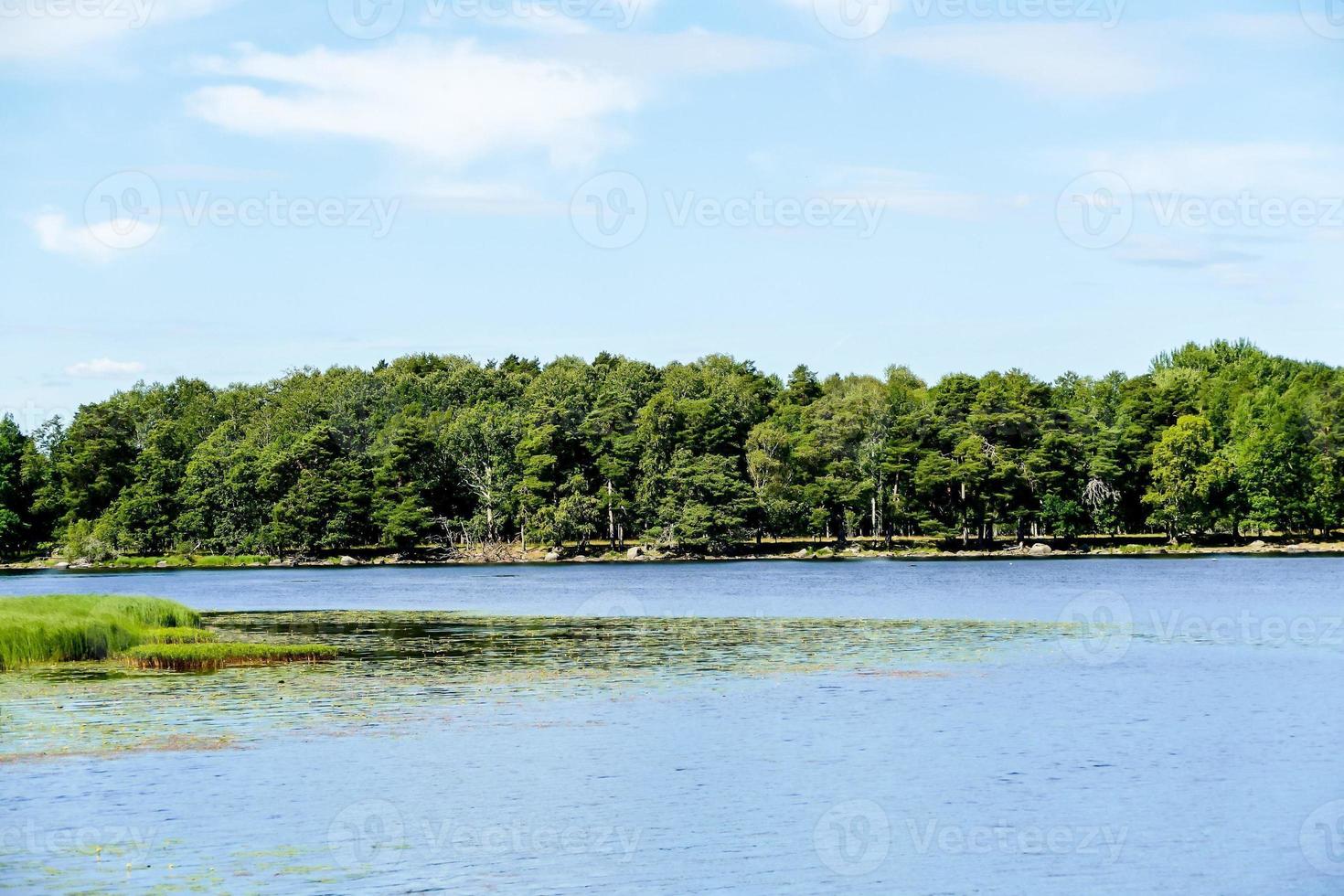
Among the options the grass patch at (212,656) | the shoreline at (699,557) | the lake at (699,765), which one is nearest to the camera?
the lake at (699,765)

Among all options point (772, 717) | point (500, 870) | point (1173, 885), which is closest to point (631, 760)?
point (772, 717)

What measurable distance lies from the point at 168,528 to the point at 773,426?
72510 mm

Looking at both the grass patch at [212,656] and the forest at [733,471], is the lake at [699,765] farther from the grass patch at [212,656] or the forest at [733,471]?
the forest at [733,471]

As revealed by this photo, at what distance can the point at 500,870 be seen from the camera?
21.9 m

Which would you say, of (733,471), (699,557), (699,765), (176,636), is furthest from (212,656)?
(699,557)

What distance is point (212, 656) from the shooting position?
46.5m

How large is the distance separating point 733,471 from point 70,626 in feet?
330

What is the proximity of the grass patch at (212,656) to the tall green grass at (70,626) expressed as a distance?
127 cm

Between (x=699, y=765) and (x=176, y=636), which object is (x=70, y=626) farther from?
(x=699, y=765)

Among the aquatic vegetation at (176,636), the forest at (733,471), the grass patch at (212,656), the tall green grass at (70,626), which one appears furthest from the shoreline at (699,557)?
the grass patch at (212,656)

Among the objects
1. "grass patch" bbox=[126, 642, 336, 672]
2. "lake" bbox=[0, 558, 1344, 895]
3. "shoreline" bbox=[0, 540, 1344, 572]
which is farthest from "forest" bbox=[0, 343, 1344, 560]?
"grass patch" bbox=[126, 642, 336, 672]

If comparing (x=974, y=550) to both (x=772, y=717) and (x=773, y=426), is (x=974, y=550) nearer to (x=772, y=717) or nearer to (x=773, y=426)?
(x=773, y=426)

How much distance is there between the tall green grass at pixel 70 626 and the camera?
46094 mm

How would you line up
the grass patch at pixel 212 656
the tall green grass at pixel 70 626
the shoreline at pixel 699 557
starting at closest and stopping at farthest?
the grass patch at pixel 212 656 → the tall green grass at pixel 70 626 → the shoreline at pixel 699 557
